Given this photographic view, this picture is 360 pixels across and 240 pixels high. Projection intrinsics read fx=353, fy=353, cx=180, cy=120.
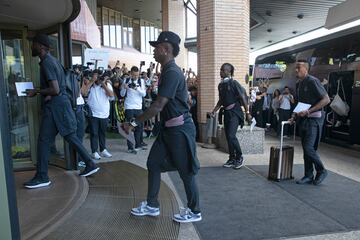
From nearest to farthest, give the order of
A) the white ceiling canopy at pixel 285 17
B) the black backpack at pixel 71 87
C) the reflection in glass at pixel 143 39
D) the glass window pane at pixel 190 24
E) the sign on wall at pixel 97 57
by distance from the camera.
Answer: the black backpack at pixel 71 87, the sign on wall at pixel 97 57, the white ceiling canopy at pixel 285 17, the glass window pane at pixel 190 24, the reflection in glass at pixel 143 39

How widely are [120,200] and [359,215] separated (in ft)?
9.19

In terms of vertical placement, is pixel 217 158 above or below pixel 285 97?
below

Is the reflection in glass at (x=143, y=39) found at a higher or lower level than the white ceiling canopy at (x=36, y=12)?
higher

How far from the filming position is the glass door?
5559mm

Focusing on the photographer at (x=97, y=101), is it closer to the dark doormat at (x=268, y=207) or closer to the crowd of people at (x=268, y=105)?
the dark doormat at (x=268, y=207)

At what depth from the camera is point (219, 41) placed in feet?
27.1

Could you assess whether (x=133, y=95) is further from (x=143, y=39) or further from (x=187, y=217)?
(x=143, y=39)

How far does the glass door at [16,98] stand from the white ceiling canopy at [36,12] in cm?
29

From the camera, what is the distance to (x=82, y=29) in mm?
10680

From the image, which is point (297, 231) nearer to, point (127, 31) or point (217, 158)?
point (217, 158)

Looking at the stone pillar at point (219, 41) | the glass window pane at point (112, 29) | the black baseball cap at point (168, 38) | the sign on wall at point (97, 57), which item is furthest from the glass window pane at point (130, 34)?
the black baseball cap at point (168, 38)

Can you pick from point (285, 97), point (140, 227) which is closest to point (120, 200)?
point (140, 227)

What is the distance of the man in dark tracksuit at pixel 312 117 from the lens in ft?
16.3

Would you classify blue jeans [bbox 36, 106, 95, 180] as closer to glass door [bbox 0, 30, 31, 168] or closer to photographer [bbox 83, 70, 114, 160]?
glass door [bbox 0, 30, 31, 168]
